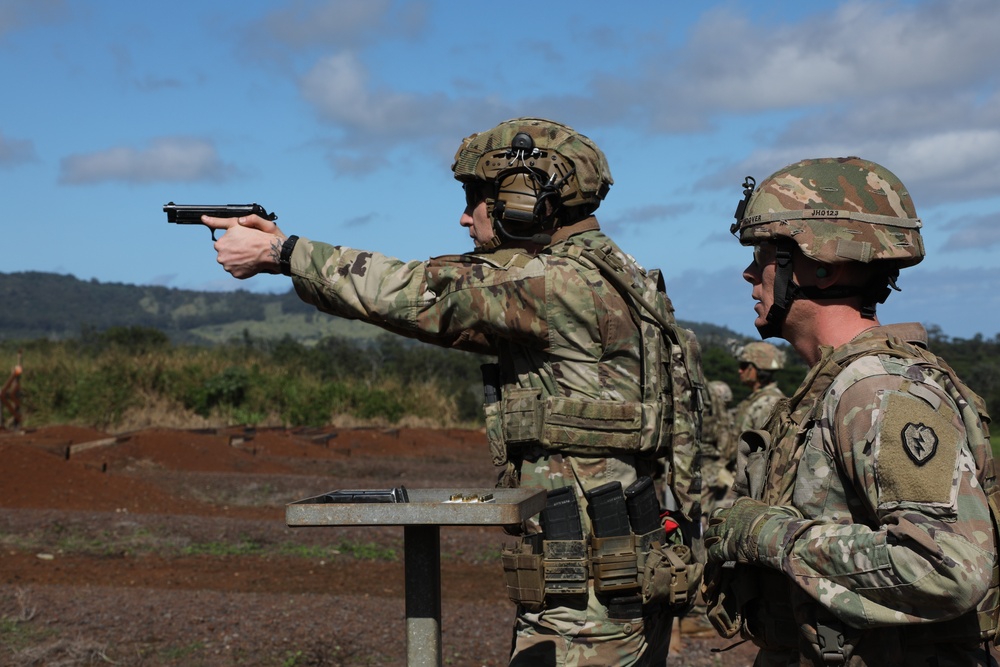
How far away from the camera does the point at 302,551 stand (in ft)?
38.4

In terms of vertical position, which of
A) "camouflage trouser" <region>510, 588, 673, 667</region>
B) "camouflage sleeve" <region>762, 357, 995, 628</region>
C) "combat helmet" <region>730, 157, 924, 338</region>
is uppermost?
"combat helmet" <region>730, 157, 924, 338</region>

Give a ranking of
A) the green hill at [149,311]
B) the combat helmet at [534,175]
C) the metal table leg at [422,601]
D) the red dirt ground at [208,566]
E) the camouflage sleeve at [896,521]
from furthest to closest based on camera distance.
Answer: the green hill at [149,311]
the red dirt ground at [208,566]
the combat helmet at [534,175]
the metal table leg at [422,601]
the camouflage sleeve at [896,521]

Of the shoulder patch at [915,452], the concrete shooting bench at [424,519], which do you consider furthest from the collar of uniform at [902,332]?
the concrete shooting bench at [424,519]

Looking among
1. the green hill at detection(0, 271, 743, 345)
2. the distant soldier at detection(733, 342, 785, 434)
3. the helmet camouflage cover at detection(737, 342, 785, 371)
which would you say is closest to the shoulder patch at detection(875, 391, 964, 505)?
the distant soldier at detection(733, 342, 785, 434)

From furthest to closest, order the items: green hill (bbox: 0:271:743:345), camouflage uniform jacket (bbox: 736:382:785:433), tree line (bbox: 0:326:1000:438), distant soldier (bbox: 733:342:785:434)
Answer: green hill (bbox: 0:271:743:345) → tree line (bbox: 0:326:1000:438) → distant soldier (bbox: 733:342:785:434) → camouflage uniform jacket (bbox: 736:382:785:433)

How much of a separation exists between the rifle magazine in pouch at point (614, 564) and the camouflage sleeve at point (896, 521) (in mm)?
1212

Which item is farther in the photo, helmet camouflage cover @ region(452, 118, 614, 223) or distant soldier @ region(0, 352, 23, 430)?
distant soldier @ region(0, 352, 23, 430)

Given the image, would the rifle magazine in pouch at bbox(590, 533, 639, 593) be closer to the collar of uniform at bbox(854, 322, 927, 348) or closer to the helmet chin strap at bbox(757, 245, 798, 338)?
the helmet chin strap at bbox(757, 245, 798, 338)

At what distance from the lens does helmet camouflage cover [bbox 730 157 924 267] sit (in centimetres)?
314

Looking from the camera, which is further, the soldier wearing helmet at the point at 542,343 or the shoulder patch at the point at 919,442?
the soldier wearing helmet at the point at 542,343

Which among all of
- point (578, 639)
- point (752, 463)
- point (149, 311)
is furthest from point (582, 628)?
point (149, 311)

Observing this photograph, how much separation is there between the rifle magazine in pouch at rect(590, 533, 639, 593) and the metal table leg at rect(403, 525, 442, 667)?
695 mm

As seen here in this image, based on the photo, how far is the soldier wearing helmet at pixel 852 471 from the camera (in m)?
2.72

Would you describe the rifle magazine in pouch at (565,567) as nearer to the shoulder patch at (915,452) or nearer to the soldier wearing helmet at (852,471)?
the soldier wearing helmet at (852,471)
